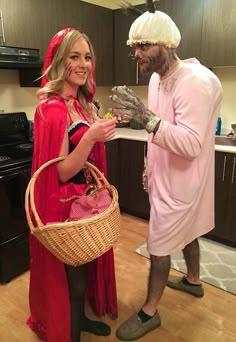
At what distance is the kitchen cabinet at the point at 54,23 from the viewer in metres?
2.23

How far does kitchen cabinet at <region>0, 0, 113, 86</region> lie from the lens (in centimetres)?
223

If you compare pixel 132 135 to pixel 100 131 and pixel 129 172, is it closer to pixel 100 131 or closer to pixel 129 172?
pixel 129 172

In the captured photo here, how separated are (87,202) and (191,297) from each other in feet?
3.88

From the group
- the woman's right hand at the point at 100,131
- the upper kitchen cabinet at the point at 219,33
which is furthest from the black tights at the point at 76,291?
the upper kitchen cabinet at the point at 219,33

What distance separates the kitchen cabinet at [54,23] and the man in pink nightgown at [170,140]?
136 cm

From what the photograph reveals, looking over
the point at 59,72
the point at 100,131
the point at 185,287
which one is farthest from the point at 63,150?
the point at 185,287

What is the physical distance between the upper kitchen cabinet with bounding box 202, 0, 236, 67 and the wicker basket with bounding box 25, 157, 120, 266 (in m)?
1.91

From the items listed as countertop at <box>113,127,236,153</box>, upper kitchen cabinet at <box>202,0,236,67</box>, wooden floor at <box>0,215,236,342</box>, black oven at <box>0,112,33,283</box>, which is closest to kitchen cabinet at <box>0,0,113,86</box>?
countertop at <box>113,127,236,153</box>

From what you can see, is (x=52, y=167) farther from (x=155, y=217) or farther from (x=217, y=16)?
(x=217, y=16)

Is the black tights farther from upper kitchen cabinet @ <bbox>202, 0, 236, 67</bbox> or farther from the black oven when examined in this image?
upper kitchen cabinet @ <bbox>202, 0, 236, 67</bbox>

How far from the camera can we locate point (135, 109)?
130 cm

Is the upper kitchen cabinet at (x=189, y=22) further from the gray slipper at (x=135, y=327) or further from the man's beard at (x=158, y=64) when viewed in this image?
the gray slipper at (x=135, y=327)

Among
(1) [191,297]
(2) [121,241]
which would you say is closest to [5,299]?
(2) [121,241]

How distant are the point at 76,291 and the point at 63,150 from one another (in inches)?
25.7
